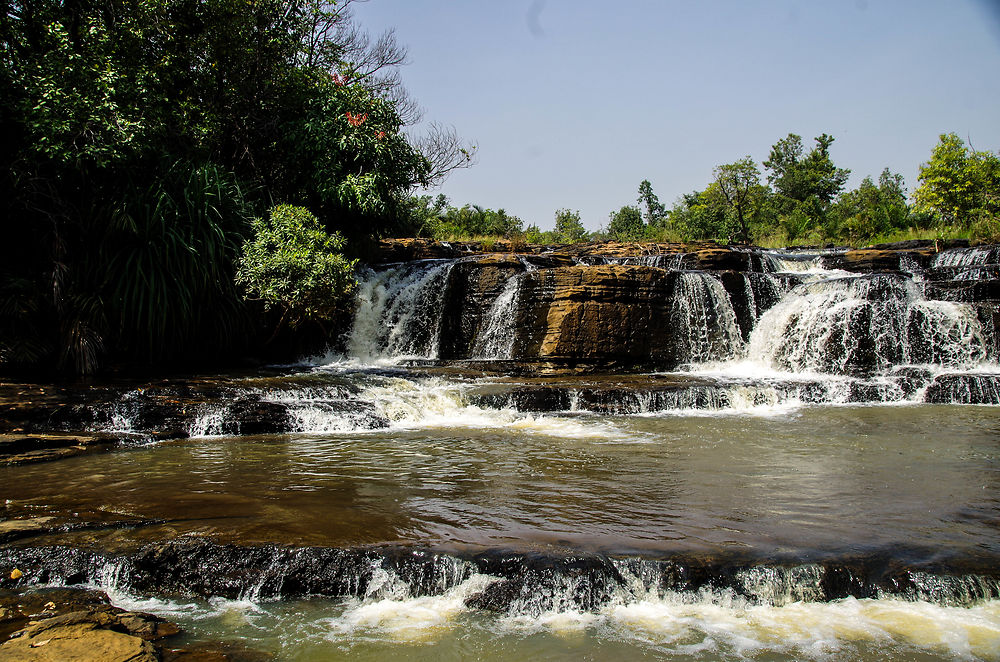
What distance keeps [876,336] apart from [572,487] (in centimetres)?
882

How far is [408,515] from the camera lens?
4.06 meters

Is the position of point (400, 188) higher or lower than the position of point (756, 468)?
higher

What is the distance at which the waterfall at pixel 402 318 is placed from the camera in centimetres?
1320

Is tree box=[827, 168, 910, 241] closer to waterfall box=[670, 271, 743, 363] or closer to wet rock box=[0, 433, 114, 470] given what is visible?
waterfall box=[670, 271, 743, 363]

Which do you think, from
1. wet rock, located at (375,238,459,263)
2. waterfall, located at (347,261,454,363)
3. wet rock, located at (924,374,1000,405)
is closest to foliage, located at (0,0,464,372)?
waterfall, located at (347,261,454,363)

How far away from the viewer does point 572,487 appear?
4867 millimetres

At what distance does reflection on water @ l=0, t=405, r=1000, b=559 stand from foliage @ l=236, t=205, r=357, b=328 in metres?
3.49

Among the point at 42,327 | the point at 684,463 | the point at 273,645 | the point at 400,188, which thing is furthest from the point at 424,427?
the point at 400,188

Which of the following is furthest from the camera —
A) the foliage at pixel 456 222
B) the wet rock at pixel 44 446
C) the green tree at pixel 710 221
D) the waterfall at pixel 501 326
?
the green tree at pixel 710 221

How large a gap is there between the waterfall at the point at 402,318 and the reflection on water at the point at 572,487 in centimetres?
586

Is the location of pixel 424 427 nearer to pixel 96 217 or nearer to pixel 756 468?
pixel 756 468

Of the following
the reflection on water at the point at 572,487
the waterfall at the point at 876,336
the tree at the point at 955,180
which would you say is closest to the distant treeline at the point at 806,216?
the tree at the point at 955,180

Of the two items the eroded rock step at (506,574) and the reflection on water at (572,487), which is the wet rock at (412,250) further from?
the eroded rock step at (506,574)

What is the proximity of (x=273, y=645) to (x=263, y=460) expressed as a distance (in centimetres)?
325
